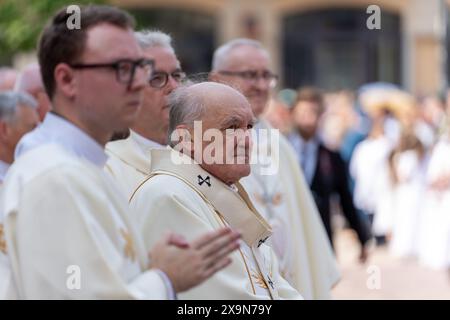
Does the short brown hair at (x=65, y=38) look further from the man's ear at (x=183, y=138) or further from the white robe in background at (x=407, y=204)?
the white robe in background at (x=407, y=204)

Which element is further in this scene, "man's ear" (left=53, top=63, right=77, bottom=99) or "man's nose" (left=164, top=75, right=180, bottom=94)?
"man's nose" (left=164, top=75, right=180, bottom=94)

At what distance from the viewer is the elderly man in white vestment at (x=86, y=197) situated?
2.82m

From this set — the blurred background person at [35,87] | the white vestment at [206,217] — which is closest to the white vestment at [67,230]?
the white vestment at [206,217]

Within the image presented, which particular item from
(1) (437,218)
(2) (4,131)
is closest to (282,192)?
(2) (4,131)

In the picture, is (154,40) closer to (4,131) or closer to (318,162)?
(4,131)

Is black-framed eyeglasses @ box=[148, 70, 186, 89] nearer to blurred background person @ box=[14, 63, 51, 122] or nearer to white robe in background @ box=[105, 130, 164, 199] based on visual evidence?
white robe in background @ box=[105, 130, 164, 199]

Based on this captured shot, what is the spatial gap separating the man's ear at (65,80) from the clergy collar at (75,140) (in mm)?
66

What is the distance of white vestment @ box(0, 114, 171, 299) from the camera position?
2814 mm

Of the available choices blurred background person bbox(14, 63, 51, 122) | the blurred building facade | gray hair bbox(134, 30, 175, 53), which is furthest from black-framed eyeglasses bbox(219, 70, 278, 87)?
the blurred building facade

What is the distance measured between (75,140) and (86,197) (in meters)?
0.17

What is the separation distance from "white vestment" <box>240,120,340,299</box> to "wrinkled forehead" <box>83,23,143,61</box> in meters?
2.84

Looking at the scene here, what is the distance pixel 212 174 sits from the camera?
3.83 meters

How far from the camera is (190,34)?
26.6 metres
